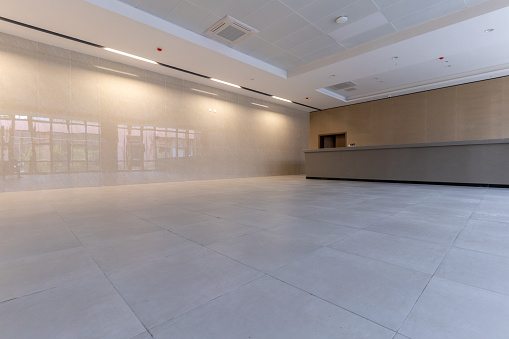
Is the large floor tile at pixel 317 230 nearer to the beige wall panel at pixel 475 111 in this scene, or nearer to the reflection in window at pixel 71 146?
the reflection in window at pixel 71 146

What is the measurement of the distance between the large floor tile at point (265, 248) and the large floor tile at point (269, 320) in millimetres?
320

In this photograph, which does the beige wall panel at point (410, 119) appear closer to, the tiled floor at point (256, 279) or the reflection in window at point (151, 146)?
the reflection in window at point (151, 146)

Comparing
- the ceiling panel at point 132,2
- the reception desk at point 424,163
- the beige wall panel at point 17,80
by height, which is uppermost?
the ceiling panel at point 132,2

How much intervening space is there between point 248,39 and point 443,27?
4.58 metres

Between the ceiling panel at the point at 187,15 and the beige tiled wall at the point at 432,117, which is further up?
the ceiling panel at the point at 187,15

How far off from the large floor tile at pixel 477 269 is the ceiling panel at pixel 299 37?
5765 mm

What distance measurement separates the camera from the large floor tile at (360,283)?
39.9 inches

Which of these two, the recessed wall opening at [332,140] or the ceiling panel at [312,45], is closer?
the ceiling panel at [312,45]

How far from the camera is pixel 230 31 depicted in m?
5.84

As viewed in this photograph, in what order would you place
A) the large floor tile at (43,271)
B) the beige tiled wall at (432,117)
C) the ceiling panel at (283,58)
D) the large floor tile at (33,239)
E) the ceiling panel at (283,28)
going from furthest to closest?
the beige tiled wall at (432,117) < the ceiling panel at (283,58) < the ceiling panel at (283,28) < the large floor tile at (33,239) < the large floor tile at (43,271)

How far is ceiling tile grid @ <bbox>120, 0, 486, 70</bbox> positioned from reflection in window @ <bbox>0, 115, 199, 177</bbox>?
3.71 m

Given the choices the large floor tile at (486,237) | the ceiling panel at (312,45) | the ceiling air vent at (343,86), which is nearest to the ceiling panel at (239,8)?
the ceiling panel at (312,45)

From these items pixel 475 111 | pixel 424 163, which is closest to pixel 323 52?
pixel 424 163

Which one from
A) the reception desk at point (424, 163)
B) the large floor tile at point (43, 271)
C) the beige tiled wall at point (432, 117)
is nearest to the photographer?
the large floor tile at point (43, 271)
